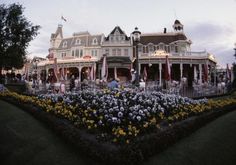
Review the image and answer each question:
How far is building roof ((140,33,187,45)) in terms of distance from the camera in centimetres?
4731

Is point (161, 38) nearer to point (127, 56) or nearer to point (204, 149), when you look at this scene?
point (127, 56)

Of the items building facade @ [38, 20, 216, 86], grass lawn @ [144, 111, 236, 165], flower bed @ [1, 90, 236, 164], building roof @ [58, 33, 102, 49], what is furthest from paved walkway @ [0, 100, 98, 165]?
building roof @ [58, 33, 102, 49]

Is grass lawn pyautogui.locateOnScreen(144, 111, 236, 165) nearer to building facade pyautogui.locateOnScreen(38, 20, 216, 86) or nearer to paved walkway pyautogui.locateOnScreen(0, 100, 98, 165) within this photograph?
paved walkway pyautogui.locateOnScreen(0, 100, 98, 165)

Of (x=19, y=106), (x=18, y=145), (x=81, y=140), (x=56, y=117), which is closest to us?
(x=81, y=140)

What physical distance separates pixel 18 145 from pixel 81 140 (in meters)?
2.82

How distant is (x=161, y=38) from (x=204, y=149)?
43.4 meters

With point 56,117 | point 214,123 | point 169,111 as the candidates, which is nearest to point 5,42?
point 56,117

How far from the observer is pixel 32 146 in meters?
7.50

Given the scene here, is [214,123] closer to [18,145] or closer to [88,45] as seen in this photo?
[18,145]

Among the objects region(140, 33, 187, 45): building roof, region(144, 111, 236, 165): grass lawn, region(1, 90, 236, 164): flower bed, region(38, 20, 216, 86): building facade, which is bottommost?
region(144, 111, 236, 165): grass lawn

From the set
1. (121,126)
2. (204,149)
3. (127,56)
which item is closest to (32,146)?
(121,126)

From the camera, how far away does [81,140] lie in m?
6.53

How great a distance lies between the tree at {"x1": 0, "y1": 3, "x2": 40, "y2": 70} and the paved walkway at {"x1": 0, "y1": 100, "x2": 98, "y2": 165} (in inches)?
673

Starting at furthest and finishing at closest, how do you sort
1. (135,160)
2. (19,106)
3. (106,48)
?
1. (106,48)
2. (19,106)
3. (135,160)
